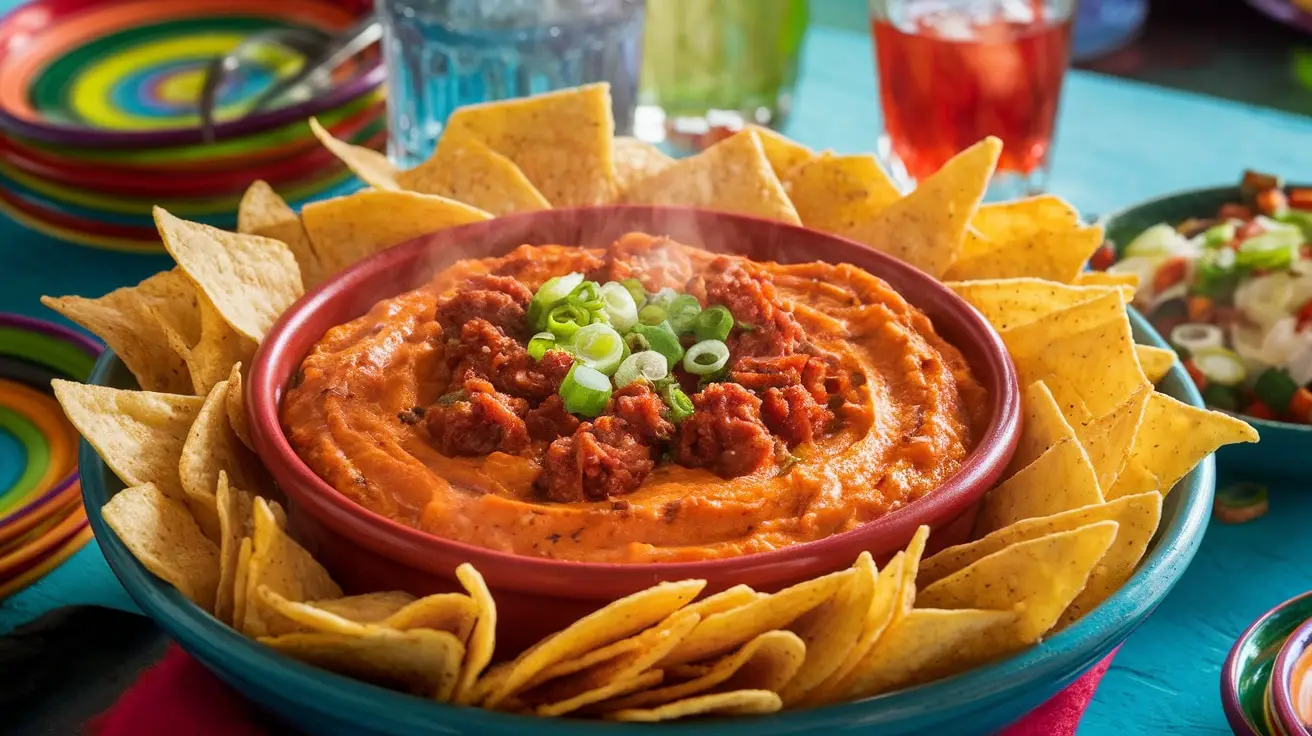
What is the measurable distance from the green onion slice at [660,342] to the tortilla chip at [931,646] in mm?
749

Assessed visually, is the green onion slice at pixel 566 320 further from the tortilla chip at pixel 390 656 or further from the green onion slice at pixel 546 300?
the tortilla chip at pixel 390 656

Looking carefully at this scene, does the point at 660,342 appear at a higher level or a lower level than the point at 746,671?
higher

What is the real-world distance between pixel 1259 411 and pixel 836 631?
157 cm

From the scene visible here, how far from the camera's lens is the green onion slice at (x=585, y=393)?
7.89ft

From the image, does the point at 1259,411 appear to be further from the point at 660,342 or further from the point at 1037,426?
the point at 660,342

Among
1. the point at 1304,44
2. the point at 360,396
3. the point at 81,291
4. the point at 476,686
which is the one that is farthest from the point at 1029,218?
the point at 1304,44

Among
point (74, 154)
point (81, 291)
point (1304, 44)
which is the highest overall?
point (74, 154)

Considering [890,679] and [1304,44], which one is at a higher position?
[890,679]

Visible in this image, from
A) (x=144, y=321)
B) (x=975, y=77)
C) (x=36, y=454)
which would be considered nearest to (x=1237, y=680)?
(x=144, y=321)

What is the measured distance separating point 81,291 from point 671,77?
1.89 m

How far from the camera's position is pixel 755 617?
199cm

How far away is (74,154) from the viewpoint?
3.76 m

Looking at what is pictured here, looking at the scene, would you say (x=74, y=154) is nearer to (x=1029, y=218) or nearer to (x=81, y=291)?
(x=81, y=291)

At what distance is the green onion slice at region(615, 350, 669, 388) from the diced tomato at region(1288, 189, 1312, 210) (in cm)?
209
